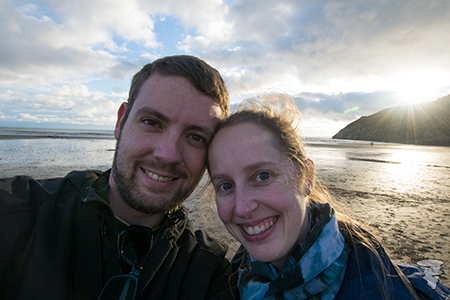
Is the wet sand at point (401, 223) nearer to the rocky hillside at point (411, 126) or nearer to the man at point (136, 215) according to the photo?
the man at point (136, 215)

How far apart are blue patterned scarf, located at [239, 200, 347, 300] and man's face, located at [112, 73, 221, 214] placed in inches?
41.6

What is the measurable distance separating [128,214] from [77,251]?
20.0 inches

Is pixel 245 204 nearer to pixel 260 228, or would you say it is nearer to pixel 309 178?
pixel 260 228

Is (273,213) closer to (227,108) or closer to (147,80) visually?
(227,108)

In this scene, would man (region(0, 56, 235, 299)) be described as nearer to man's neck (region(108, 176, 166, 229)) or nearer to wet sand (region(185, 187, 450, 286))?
man's neck (region(108, 176, 166, 229))

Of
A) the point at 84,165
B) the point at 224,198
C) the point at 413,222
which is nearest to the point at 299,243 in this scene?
the point at 224,198

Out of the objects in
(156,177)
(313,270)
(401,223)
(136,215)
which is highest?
(156,177)

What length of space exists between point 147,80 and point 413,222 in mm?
5915

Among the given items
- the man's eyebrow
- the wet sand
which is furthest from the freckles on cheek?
the wet sand

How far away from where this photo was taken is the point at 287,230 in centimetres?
157

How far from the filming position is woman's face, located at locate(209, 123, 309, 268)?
158cm

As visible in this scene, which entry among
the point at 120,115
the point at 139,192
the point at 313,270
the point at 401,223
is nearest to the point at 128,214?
the point at 139,192

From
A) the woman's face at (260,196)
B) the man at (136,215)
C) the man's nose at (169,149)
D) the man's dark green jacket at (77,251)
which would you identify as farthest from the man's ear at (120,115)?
the woman's face at (260,196)

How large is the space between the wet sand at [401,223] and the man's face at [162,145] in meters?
1.48
